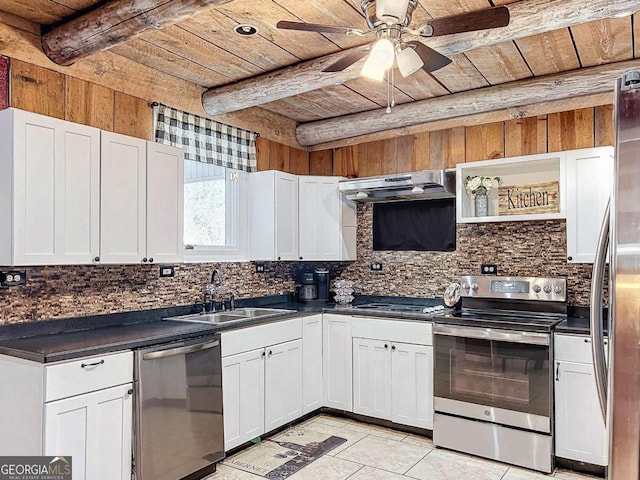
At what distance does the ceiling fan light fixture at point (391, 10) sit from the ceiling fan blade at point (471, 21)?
0.37 feet

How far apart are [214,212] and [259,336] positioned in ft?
3.82

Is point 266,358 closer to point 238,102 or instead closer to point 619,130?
point 238,102

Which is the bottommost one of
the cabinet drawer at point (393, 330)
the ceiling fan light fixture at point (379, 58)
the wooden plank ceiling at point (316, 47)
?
the cabinet drawer at point (393, 330)

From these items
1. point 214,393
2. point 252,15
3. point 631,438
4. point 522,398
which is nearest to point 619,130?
point 631,438

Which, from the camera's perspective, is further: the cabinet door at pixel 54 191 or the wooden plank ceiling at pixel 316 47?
the wooden plank ceiling at pixel 316 47

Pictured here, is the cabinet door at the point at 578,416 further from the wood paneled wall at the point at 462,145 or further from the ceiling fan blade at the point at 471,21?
the ceiling fan blade at the point at 471,21

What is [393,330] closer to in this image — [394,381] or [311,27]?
[394,381]

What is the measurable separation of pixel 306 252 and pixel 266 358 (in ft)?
3.88

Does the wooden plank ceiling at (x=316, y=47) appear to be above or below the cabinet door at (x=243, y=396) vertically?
above

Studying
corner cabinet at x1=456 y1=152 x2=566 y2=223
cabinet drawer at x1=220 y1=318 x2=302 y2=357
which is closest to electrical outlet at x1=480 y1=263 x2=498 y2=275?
corner cabinet at x1=456 y1=152 x2=566 y2=223

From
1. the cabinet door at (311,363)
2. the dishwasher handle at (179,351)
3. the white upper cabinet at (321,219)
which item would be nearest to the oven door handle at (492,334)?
the cabinet door at (311,363)

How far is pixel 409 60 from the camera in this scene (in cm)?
243

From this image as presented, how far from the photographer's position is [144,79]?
3508mm

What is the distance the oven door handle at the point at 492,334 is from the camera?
3260 mm
